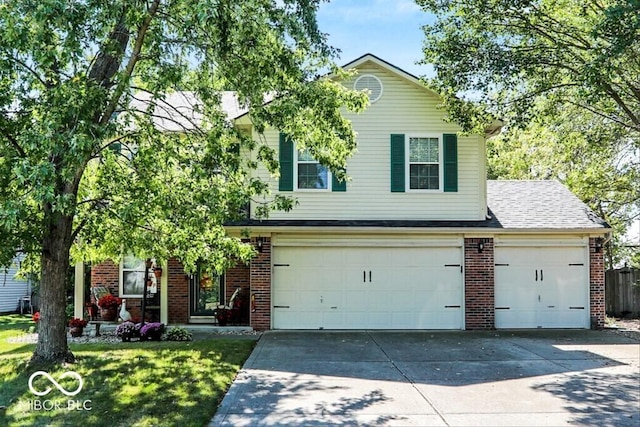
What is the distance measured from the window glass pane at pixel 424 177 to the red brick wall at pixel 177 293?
6.11 m

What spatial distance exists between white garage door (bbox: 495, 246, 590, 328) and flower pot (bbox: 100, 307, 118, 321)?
9372 mm

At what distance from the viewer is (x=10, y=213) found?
19.7ft

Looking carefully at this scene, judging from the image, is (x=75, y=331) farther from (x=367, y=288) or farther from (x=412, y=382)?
(x=412, y=382)

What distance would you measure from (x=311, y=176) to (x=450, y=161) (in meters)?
3.39

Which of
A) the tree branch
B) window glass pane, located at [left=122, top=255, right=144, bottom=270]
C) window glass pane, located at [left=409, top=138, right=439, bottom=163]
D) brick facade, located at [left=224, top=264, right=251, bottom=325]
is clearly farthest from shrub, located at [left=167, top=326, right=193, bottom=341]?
window glass pane, located at [left=409, top=138, right=439, bottom=163]

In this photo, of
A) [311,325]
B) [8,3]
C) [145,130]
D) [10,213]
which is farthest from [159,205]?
[311,325]

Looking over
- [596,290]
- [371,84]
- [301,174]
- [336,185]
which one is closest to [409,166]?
[336,185]

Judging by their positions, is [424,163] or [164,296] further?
[164,296]

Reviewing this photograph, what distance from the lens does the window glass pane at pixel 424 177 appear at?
42.2ft

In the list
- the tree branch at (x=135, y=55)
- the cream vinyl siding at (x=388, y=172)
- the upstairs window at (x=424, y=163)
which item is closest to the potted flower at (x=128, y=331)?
the cream vinyl siding at (x=388, y=172)

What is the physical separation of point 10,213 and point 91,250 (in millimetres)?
4153

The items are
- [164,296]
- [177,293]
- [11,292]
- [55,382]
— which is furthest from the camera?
[11,292]

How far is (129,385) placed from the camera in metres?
7.28

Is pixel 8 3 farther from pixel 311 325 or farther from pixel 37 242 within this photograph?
pixel 311 325
